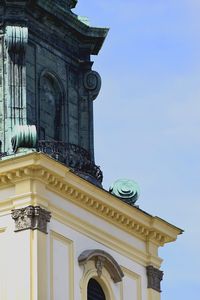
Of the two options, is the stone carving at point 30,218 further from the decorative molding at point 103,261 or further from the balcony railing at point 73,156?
the balcony railing at point 73,156

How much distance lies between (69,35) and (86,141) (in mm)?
2747

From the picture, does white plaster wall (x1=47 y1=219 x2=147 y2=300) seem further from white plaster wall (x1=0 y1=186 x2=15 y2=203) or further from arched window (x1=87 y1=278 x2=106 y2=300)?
white plaster wall (x1=0 y1=186 x2=15 y2=203)

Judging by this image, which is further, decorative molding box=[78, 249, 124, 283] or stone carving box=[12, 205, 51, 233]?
decorative molding box=[78, 249, 124, 283]

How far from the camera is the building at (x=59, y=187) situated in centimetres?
5306

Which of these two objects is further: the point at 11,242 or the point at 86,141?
the point at 86,141

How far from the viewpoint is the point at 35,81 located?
55719 millimetres

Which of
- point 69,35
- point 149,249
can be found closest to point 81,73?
point 69,35

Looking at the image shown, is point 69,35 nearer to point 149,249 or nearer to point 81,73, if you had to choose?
point 81,73

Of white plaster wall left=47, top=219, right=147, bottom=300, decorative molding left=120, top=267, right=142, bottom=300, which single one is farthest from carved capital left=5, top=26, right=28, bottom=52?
decorative molding left=120, top=267, right=142, bottom=300

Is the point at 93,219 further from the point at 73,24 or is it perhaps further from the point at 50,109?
the point at 73,24

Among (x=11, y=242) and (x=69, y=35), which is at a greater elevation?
(x=69, y=35)

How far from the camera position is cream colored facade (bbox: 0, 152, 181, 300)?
173ft

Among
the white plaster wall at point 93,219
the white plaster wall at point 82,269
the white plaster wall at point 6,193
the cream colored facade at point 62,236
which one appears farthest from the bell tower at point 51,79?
the white plaster wall at point 82,269

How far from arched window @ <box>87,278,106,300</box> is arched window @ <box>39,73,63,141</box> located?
3.65 m
